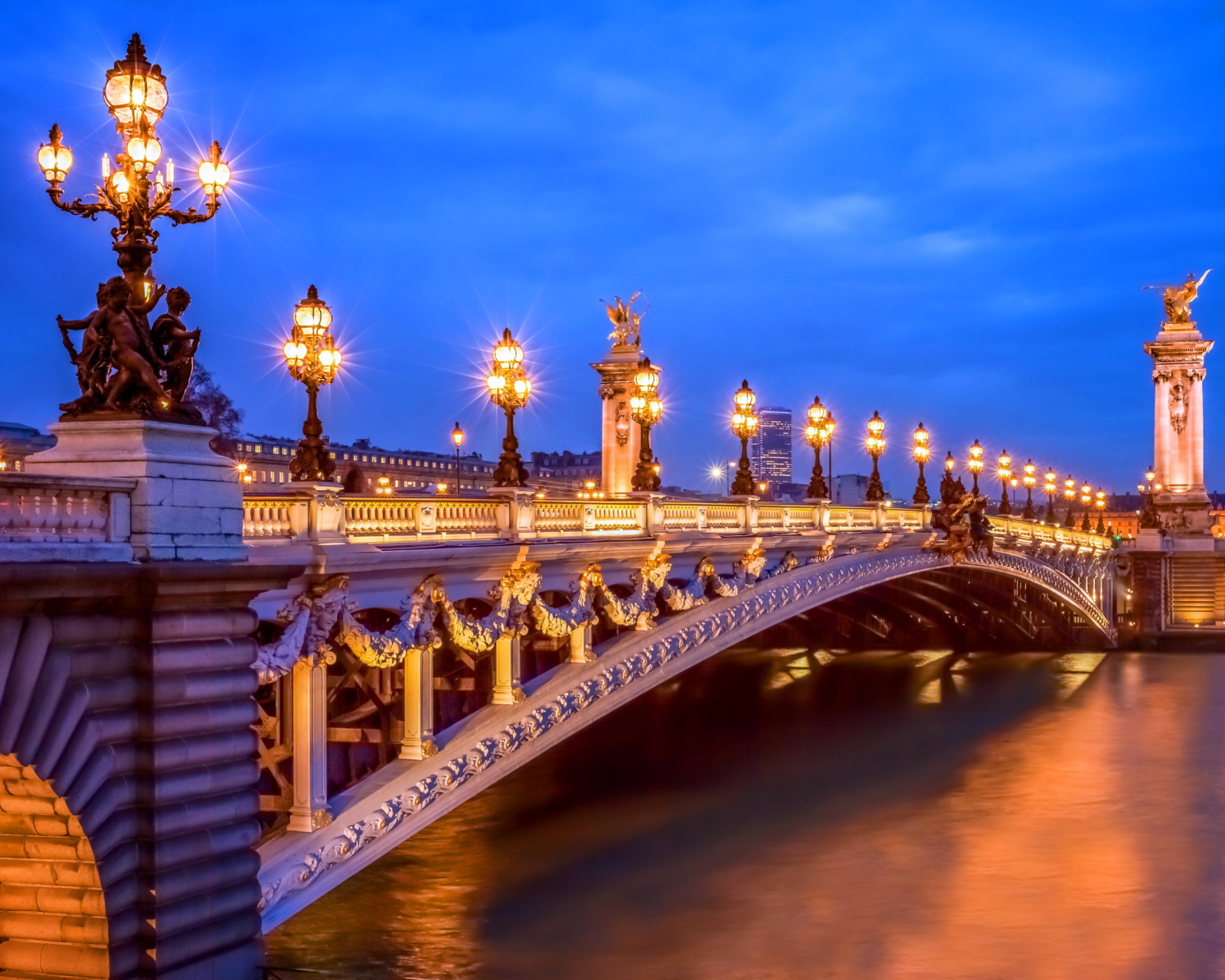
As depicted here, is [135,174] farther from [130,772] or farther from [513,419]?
[513,419]

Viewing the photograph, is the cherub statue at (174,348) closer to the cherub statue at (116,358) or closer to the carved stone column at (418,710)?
the cherub statue at (116,358)

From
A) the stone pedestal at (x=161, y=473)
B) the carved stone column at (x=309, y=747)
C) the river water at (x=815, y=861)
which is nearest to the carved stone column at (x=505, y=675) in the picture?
the river water at (x=815, y=861)

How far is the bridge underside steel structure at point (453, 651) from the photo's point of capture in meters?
17.1

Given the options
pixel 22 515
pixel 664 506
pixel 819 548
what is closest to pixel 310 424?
pixel 22 515

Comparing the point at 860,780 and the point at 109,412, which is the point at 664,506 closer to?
the point at 860,780

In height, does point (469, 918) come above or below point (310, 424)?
below

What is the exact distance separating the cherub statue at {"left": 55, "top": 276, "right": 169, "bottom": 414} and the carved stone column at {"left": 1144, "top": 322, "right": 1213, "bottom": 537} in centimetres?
7416

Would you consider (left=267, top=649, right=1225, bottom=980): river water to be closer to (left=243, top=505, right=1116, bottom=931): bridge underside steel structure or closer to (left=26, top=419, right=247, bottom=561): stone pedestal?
(left=243, top=505, right=1116, bottom=931): bridge underside steel structure

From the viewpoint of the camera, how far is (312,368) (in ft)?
57.2

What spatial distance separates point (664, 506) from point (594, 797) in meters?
7.77

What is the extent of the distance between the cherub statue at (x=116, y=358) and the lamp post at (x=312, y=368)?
3621mm

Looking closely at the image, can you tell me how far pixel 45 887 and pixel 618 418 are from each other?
34.9 metres

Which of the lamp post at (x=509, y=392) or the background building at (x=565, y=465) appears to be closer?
the lamp post at (x=509, y=392)

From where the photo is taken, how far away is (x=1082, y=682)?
56.3 metres
